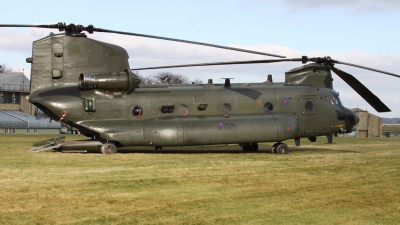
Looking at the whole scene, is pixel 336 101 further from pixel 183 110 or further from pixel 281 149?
pixel 183 110

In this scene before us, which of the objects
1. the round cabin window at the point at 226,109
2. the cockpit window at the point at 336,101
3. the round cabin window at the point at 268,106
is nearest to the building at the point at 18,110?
the round cabin window at the point at 226,109

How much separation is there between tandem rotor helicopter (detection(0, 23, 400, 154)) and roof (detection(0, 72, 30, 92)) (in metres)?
92.2

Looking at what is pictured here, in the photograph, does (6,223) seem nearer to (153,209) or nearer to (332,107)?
(153,209)

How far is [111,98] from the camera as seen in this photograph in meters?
23.7

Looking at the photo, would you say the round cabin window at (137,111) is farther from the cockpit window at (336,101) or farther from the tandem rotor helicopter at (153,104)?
the cockpit window at (336,101)

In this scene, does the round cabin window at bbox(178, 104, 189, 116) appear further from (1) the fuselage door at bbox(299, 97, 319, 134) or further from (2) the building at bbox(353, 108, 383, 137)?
(2) the building at bbox(353, 108, 383, 137)

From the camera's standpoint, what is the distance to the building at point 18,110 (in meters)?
92.2

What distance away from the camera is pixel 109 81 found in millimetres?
23516

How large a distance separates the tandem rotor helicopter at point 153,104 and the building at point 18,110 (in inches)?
2765

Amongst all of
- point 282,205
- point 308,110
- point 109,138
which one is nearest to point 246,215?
point 282,205

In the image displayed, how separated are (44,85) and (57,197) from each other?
12.7 metres

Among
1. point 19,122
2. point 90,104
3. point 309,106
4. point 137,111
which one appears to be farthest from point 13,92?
point 309,106

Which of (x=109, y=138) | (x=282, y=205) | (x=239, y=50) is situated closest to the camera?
(x=282, y=205)

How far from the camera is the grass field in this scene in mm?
10367
